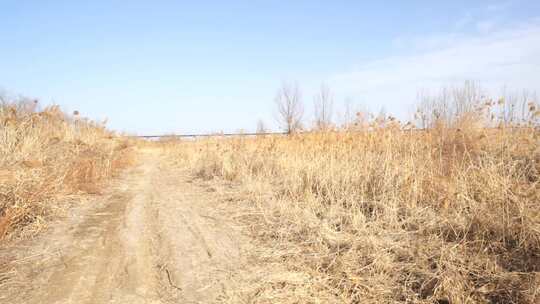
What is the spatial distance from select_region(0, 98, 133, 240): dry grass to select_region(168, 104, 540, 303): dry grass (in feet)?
9.84

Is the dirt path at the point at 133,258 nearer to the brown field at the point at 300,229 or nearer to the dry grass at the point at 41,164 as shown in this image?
the brown field at the point at 300,229

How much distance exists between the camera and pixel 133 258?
10.4ft

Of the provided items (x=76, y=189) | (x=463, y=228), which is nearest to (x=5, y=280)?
(x=76, y=189)

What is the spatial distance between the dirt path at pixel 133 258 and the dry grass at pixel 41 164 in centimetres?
42

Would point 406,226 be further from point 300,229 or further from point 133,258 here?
point 133,258

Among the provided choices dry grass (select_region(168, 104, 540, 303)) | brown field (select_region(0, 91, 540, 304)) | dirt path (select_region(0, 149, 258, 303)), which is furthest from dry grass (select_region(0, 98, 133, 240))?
dry grass (select_region(168, 104, 540, 303))

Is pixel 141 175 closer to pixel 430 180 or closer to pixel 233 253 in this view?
pixel 233 253

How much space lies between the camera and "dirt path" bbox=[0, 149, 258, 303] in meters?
2.52

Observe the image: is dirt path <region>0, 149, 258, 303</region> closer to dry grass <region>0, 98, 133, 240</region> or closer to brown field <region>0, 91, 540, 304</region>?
brown field <region>0, 91, 540, 304</region>

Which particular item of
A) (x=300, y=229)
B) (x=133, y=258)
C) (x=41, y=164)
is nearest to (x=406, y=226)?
(x=300, y=229)

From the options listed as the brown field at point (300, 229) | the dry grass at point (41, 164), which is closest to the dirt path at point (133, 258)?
the brown field at point (300, 229)

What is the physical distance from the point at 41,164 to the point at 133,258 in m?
3.49

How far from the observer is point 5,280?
108 inches

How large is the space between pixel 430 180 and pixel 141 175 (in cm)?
796
